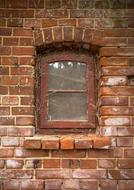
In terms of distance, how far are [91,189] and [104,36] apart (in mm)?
1651

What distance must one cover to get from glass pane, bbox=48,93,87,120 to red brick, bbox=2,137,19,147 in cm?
46

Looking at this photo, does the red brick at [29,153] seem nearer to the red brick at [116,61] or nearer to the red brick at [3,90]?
the red brick at [3,90]

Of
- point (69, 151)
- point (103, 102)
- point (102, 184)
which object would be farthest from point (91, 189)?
point (103, 102)

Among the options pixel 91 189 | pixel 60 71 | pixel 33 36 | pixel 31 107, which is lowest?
pixel 91 189

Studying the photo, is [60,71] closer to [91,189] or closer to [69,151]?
[69,151]

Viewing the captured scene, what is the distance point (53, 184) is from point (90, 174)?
15.7 inches

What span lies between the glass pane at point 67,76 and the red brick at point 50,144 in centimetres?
62

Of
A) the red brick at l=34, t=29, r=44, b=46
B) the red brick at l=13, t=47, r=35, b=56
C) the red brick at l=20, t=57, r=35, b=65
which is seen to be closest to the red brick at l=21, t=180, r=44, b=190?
the red brick at l=20, t=57, r=35, b=65

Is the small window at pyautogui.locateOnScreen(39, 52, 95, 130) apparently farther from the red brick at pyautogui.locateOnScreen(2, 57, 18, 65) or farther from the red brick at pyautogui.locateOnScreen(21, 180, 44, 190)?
the red brick at pyautogui.locateOnScreen(21, 180, 44, 190)

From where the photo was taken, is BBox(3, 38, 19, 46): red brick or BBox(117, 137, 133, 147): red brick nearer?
BBox(117, 137, 133, 147): red brick

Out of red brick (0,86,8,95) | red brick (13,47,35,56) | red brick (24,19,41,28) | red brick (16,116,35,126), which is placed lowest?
red brick (16,116,35,126)

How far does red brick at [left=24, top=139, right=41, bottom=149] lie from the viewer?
4.43 metres

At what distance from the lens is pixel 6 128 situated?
14.8 ft

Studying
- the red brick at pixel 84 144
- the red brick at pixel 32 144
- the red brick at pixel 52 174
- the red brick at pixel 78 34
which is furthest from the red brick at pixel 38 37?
the red brick at pixel 52 174
